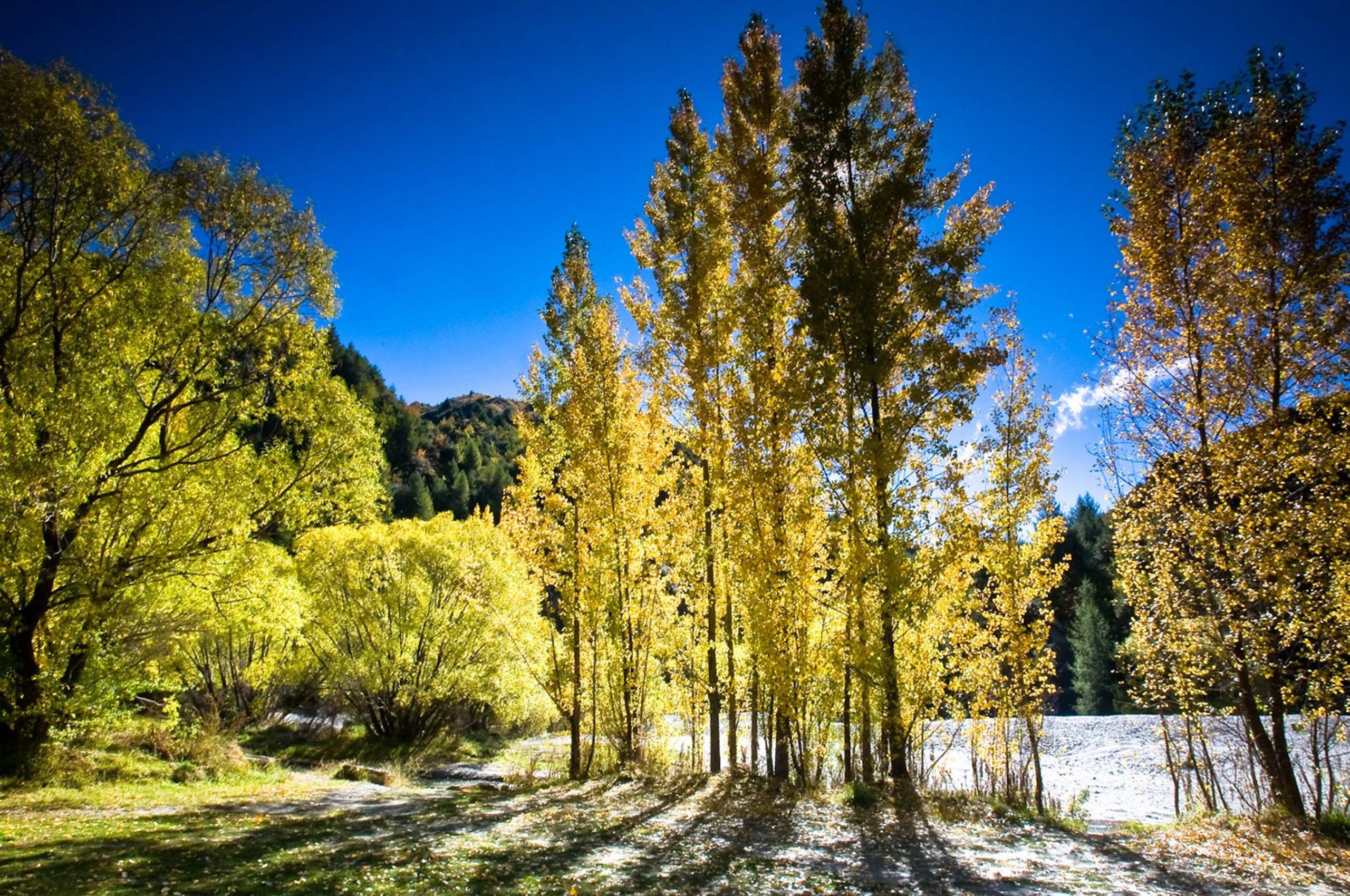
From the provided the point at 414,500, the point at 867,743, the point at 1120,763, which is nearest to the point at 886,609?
the point at 867,743

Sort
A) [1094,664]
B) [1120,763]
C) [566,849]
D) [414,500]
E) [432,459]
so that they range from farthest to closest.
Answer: [432,459], [414,500], [1094,664], [1120,763], [566,849]

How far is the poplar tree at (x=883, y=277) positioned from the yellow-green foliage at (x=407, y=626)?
14029 mm

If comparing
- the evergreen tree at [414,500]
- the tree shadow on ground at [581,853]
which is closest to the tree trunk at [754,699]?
the tree shadow on ground at [581,853]

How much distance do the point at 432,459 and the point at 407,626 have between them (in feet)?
291

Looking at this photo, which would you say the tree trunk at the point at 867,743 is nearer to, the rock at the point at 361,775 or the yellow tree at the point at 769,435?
the yellow tree at the point at 769,435

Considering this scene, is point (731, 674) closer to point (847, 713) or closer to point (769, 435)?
point (847, 713)

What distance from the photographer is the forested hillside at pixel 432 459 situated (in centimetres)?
7244

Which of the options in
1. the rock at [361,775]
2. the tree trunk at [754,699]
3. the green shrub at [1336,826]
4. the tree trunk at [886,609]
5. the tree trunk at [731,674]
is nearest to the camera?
the green shrub at [1336,826]

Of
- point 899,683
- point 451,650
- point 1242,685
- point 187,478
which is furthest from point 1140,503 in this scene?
point 451,650

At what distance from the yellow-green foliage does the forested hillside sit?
A: 31272 millimetres

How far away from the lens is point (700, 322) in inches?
479

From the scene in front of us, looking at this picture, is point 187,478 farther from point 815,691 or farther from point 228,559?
point 815,691

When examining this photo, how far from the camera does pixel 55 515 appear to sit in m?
10.3

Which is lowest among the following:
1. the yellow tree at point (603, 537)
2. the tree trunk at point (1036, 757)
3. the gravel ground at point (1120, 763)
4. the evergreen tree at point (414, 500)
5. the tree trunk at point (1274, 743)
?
the gravel ground at point (1120, 763)
